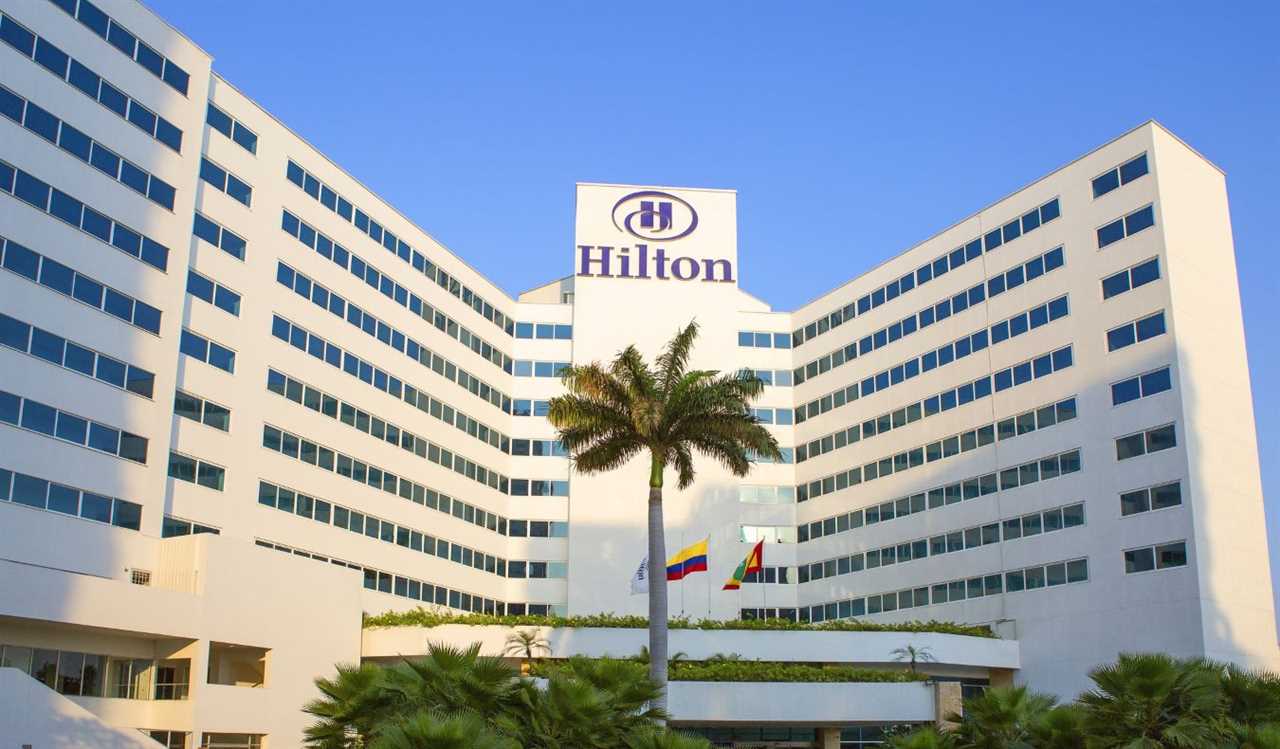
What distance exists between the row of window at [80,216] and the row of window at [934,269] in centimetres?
4018

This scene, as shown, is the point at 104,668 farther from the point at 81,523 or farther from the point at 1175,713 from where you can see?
the point at 1175,713

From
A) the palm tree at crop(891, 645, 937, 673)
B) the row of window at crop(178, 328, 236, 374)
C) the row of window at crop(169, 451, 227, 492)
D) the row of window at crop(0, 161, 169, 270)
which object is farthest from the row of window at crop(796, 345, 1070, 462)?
the row of window at crop(0, 161, 169, 270)

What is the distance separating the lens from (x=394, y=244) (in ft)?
224

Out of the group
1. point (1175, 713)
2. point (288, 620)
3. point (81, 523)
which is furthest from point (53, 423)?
point (1175, 713)

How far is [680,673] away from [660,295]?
3007cm

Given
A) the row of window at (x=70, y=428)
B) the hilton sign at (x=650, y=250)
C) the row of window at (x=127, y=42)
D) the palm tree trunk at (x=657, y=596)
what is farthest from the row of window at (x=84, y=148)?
the hilton sign at (x=650, y=250)

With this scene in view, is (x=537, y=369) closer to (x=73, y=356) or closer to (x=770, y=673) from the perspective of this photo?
(x=770, y=673)

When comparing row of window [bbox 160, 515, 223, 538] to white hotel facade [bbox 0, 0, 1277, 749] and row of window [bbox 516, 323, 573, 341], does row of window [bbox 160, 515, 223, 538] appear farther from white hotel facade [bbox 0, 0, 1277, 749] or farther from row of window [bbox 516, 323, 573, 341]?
row of window [bbox 516, 323, 573, 341]

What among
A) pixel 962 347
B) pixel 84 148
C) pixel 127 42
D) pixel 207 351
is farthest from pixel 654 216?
pixel 84 148

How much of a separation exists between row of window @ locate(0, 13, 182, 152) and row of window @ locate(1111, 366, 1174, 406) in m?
41.6

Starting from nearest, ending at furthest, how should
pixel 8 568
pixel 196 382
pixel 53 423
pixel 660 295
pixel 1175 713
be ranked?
pixel 1175 713, pixel 8 568, pixel 53 423, pixel 196 382, pixel 660 295

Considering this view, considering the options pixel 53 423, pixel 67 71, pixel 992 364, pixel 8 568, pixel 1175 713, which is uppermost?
pixel 67 71

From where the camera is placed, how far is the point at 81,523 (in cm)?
4500

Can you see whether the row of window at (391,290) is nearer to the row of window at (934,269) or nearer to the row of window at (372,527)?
the row of window at (372,527)
